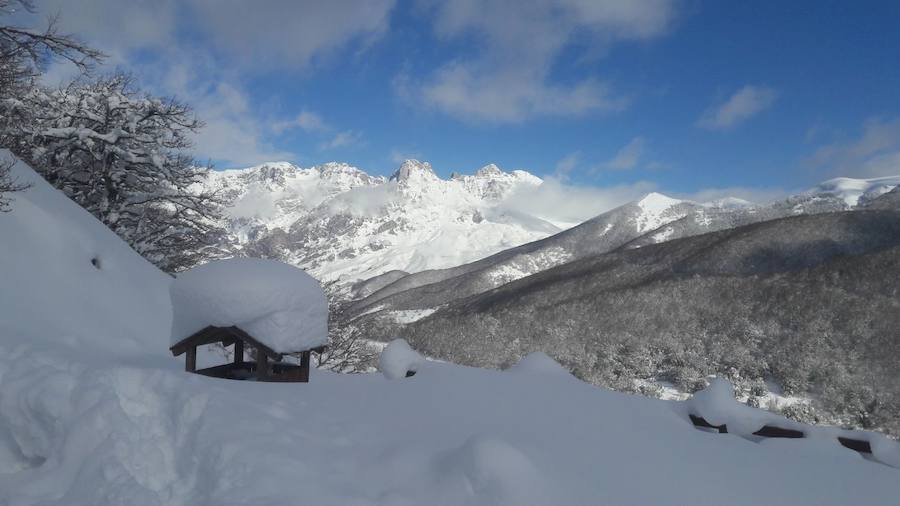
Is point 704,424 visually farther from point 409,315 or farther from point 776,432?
point 409,315

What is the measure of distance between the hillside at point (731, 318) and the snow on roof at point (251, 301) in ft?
133

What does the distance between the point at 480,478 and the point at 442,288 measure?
122 metres

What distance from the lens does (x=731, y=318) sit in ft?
166

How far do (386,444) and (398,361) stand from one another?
2.65 m

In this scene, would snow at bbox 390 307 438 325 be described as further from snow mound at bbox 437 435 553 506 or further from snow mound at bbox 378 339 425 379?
snow mound at bbox 437 435 553 506

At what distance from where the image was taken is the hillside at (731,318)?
1543 inches

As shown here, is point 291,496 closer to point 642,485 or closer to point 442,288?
point 642,485

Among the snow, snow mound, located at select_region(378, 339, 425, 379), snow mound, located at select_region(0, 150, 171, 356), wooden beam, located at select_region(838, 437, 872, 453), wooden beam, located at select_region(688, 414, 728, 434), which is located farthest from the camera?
the snow

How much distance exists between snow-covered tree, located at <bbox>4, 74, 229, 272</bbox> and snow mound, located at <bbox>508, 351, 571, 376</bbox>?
15310 mm

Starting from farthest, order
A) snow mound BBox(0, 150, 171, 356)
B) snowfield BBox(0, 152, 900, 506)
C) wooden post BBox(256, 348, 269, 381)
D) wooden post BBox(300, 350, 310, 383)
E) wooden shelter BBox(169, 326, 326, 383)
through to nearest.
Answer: snow mound BBox(0, 150, 171, 356)
wooden post BBox(300, 350, 310, 383)
wooden post BBox(256, 348, 269, 381)
wooden shelter BBox(169, 326, 326, 383)
snowfield BBox(0, 152, 900, 506)

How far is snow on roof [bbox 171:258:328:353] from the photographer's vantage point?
701cm

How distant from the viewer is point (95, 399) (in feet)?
17.9

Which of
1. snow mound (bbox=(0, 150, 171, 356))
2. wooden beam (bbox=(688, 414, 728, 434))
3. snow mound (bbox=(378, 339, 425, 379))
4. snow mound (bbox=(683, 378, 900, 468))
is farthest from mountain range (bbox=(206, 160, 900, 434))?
snow mound (bbox=(683, 378, 900, 468))

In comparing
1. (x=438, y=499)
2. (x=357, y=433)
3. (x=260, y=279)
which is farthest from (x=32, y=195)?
(x=438, y=499)
